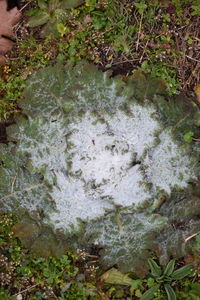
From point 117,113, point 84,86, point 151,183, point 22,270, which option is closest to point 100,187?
point 151,183

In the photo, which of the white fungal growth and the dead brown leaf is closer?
the white fungal growth

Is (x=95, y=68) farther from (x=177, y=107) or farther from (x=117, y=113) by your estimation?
(x=177, y=107)

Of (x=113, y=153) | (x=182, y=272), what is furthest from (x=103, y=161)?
(x=182, y=272)

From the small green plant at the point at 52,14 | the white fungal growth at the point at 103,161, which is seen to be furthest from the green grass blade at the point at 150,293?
the small green plant at the point at 52,14

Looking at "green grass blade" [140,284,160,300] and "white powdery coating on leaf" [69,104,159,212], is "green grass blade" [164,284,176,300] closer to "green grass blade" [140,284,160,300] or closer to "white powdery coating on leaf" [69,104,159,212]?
"green grass blade" [140,284,160,300]

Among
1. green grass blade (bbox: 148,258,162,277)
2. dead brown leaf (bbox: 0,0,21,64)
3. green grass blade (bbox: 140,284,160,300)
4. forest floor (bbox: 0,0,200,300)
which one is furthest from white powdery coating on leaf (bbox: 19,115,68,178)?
green grass blade (bbox: 140,284,160,300)

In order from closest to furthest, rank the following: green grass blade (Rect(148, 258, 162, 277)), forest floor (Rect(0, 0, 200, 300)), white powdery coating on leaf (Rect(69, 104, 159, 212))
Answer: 1. white powdery coating on leaf (Rect(69, 104, 159, 212))
2. green grass blade (Rect(148, 258, 162, 277))
3. forest floor (Rect(0, 0, 200, 300))
